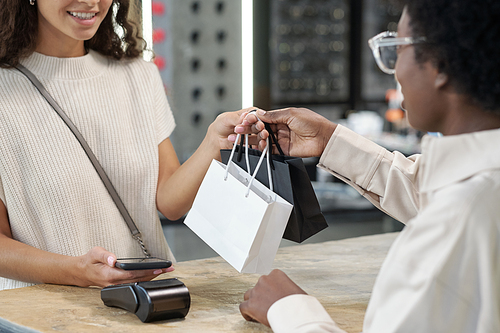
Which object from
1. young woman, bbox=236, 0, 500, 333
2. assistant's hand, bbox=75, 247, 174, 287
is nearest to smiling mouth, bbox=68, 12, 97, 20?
assistant's hand, bbox=75, 247, 174, 287

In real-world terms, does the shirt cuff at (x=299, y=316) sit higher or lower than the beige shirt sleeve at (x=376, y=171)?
lower

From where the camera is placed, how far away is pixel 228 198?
3.73 ft

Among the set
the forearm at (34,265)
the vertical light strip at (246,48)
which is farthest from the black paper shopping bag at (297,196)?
the vertical light strip at (246,48)

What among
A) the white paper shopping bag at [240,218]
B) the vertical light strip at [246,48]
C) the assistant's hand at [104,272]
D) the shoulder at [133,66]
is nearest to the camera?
the white paper shopping bag at [240,218]

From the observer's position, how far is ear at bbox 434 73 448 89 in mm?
739

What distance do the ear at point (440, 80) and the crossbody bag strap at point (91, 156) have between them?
0.99 metres

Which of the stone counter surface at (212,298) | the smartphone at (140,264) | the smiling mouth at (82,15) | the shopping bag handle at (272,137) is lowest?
the stone counter surface at (212,298)

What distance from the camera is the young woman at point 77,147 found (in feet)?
4.52

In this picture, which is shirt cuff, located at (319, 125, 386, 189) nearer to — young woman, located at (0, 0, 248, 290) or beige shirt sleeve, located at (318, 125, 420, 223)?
beige shirt sleeve, located at (318, 125, 420, 223)

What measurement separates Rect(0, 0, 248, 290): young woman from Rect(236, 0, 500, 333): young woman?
25.8 inches

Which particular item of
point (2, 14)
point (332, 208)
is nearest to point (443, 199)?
point (2, 14)

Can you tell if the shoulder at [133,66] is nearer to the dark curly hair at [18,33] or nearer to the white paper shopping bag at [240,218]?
the dark curly hair at [18,33]

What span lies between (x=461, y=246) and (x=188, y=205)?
3.56ft

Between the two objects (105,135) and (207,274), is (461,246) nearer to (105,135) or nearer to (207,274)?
(207,274)
